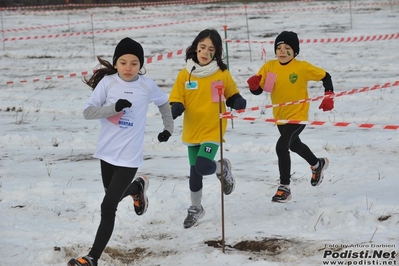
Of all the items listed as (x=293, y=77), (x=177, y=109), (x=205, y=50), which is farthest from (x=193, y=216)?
(x=293, y=77)

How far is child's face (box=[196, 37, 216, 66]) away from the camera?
6.31 m

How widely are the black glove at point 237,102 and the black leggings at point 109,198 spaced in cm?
141

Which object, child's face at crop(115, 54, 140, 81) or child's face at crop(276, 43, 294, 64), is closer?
child's face at crop(115, 54, 140, 81)

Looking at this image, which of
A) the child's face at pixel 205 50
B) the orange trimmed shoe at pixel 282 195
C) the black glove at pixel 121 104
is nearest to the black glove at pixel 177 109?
the child's face at pixel 205 50

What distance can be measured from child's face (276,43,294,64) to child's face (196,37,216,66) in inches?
37.7

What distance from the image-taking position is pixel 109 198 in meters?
5.25

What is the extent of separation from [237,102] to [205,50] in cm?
58

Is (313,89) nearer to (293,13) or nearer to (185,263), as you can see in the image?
(185,263)

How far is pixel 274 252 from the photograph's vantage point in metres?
5.44

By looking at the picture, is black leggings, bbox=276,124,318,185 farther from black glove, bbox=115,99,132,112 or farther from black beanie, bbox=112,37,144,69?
black glove, bbox=115,99,132,112

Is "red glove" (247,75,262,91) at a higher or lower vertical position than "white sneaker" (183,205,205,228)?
higher

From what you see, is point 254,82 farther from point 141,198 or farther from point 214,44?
point 141,198

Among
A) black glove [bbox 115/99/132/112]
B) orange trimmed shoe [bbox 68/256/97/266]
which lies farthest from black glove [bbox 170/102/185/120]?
orange trimmed shoe [bbox 68/256/97/266]

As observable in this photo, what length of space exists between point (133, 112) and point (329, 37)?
1784cm
